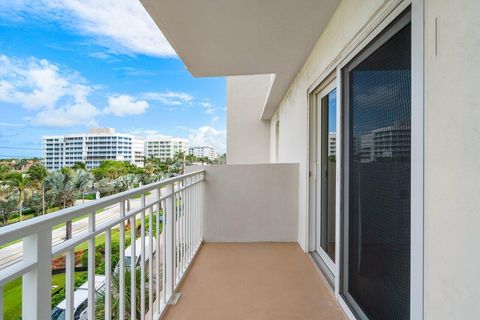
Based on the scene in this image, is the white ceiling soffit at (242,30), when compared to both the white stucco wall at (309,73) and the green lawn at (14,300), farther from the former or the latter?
the green lawn at (14,300)

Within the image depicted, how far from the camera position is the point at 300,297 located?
234 cm

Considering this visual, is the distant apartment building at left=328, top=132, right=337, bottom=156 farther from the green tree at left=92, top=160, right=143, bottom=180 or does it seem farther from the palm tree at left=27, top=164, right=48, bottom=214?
the green tree at left=92, top=160, right=143, bottom=180

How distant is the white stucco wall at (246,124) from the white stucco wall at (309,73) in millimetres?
3545

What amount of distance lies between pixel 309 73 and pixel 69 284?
2.87m

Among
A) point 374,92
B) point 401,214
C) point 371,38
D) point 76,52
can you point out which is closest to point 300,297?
point 401,214

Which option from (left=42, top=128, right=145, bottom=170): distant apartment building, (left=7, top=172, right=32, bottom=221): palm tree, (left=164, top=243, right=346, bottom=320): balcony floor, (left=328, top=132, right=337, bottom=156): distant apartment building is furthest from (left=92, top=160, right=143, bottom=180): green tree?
(left=328, top=132, right=337, bottom=156): distant apartment building

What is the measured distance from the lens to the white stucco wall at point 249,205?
3.80m

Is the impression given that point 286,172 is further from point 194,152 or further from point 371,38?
point 194,152

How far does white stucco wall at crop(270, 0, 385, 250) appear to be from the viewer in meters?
1.77

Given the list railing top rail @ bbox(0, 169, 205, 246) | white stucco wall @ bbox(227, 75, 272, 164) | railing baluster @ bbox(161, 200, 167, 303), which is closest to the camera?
railing top rail @ bbox(0, 169, 205, 246)
